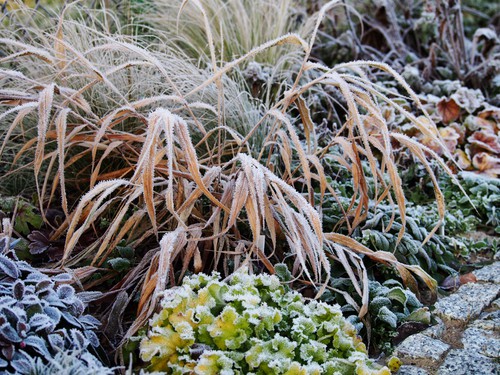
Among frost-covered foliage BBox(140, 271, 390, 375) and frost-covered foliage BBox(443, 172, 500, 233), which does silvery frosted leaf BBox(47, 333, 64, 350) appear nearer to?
frost-covered foliage BBox(140, 271, 390, 375)

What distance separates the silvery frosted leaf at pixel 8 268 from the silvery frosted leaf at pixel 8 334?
0.83ft

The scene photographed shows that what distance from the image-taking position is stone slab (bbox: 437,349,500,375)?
76.9 inches

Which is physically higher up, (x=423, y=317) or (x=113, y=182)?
(x=113, y=182)

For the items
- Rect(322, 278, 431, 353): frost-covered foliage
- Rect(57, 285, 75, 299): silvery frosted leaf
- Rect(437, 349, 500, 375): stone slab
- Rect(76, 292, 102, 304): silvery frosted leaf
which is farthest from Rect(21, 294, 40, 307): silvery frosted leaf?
Rect(437, 349, 500, 375): stone slab

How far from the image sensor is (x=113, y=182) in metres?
2.03

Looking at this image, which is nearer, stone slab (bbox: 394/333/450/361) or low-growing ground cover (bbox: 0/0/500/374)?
low-growing ground cover (bbox: 0/0/500/374)

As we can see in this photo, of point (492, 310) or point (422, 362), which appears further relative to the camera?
point (492, 310)

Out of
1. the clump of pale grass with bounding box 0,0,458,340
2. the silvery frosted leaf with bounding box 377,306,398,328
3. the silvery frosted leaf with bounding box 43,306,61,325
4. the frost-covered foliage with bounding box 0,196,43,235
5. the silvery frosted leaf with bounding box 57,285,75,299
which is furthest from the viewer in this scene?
the frost-covered foliage with bounding box 0,196,43,235

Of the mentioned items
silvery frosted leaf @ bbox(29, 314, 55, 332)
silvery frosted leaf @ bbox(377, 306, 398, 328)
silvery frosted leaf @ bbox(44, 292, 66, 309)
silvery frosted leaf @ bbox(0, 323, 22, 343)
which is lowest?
silvery frosted leaf @ bbox(377, 306, 398, 328)

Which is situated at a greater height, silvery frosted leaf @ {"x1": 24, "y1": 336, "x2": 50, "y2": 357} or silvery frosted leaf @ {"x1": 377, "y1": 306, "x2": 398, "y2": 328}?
silvery frosted leaf @ {"x1": 24, "y1": 336, "x2": 50, "y2": 357}

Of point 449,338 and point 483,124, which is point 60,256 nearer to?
point 449,338

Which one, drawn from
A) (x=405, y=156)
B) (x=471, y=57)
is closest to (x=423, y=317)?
(x=405, y=156)

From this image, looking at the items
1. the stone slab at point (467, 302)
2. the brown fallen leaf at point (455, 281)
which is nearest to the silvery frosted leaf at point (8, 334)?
the stone slab at point (467, 302)

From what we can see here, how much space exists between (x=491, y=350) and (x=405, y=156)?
1434 millimetres
